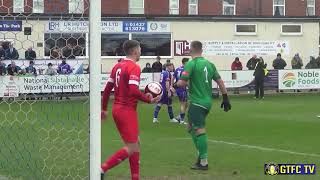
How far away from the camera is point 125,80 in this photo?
27.5 feet

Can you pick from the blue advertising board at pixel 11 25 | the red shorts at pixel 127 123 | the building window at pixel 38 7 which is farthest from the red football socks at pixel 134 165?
the building window at pixel 38 7

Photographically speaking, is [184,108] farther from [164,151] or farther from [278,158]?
[278,158]

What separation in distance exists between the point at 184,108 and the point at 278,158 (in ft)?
24.7

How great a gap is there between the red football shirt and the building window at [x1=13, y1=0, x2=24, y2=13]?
1.52 meters

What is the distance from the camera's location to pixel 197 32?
38500 millimetres

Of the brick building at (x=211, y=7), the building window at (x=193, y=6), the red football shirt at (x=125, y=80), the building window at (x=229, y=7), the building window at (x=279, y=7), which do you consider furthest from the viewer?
the building window at (x=279, y=7)

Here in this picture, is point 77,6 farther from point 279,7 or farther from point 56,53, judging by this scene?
point 279,7

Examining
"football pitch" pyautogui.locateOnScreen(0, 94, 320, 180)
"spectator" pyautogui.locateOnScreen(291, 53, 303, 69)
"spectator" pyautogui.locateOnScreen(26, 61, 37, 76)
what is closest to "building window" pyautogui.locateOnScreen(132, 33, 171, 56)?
"spectator" pyautogui.locateOnScreen(291, 53, 303, 69)

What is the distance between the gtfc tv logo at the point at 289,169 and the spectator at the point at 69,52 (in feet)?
12.1

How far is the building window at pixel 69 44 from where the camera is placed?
7418 millimetres

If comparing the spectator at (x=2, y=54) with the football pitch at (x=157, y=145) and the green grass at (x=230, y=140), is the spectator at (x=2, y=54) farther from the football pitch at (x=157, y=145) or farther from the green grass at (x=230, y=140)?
the green grass at (x=230, y=140)

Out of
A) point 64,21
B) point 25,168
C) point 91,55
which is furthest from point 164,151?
point 91,55

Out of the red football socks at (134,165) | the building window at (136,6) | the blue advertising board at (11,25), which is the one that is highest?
the building window at (136,6)

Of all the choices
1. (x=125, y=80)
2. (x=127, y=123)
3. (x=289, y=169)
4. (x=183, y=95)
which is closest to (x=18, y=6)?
(x=125, y=80)
